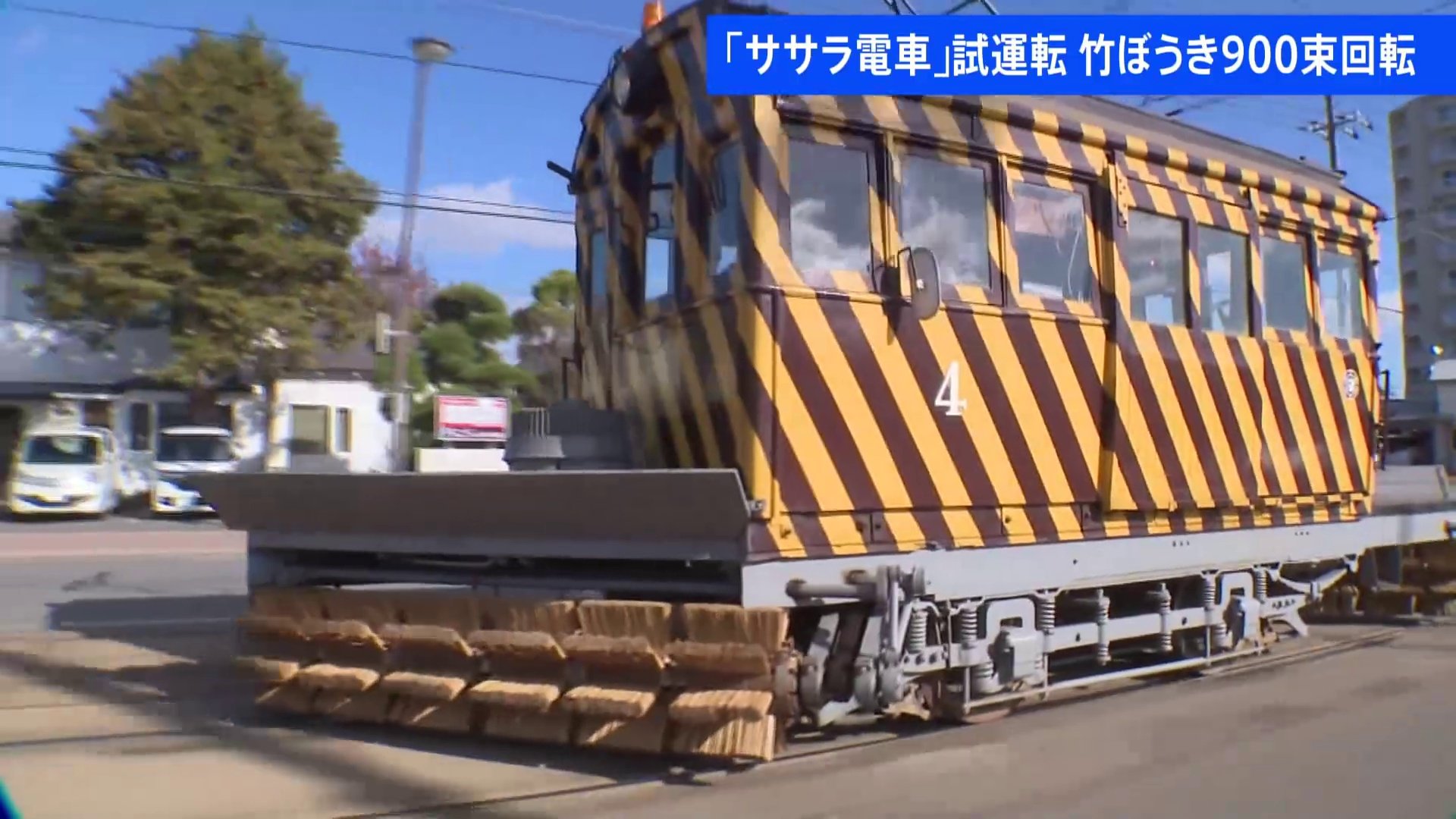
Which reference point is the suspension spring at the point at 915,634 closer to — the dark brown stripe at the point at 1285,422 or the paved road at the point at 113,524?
the dark brown stripe at the point at 1285,422

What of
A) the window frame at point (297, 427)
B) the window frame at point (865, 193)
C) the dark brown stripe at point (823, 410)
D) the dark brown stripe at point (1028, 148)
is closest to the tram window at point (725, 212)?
the window frame at point (865, 193)

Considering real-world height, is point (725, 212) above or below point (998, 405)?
above

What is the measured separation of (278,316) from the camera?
26.9 metres

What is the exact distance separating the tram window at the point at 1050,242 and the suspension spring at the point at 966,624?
66.7 inches

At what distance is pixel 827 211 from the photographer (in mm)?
5387

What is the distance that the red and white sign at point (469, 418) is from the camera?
3103 cm

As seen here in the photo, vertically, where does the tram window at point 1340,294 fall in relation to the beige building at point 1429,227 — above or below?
below

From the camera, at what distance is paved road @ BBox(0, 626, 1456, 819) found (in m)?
4.93

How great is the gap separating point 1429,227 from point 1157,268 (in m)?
79.3

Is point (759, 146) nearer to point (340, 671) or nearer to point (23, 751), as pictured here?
point (340, 671)

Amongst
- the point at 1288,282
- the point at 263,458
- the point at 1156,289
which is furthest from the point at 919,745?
the point at 263,458

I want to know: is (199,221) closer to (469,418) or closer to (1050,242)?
(469,418)

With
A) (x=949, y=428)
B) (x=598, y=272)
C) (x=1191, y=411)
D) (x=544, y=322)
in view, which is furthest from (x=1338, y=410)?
(x=544, y=322)

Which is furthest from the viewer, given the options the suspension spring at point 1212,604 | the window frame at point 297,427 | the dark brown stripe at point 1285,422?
the window frame at point 297,427
